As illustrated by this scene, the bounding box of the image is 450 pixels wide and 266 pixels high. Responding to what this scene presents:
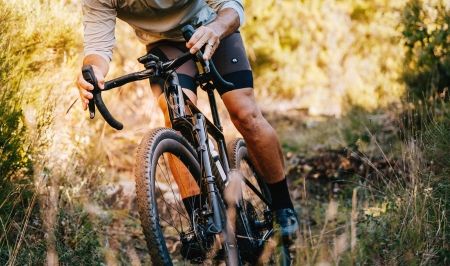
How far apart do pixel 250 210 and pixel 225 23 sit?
3.41 ft

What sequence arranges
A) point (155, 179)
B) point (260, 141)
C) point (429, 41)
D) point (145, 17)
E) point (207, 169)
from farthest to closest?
point (429, 41), point (260, 141), point (145, 17), point (207, 169), point (155, 179)

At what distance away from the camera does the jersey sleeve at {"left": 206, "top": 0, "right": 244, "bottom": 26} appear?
2740 millimetres

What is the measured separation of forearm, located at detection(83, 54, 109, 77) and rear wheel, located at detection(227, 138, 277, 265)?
768mm

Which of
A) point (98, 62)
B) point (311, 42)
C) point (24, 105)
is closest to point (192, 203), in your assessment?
point (98, 62)

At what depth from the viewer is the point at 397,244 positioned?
8.66 ft

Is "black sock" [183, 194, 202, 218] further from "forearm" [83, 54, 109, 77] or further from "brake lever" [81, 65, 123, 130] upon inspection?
"forearm" [83, 54, 109, 77]

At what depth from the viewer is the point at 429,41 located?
199 inches

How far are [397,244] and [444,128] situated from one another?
2.39ft

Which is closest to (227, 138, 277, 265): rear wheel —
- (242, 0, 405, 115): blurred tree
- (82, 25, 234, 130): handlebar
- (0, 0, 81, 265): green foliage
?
(82, 25, 234, 130): handlebar

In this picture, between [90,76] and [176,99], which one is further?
[176,99]

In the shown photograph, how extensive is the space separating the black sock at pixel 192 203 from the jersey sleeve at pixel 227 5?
2.88 feet

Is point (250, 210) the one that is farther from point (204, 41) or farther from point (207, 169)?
point (204, 41)

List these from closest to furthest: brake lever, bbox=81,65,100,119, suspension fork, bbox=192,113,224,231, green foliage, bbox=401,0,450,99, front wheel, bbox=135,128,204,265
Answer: front wheel, bbox=135,128,204,265
brake lever, bbox=81,65,100,119
suspension fork, bbox=192,113,224,231
green foliage, bbox=401,0,450,99

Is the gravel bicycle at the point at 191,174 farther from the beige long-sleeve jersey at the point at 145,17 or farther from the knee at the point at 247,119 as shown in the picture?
the beige long-sleeve jersey at the point at 145,17
